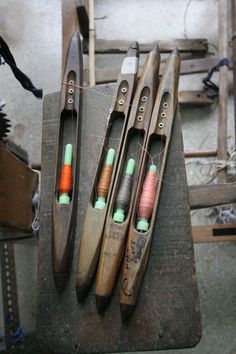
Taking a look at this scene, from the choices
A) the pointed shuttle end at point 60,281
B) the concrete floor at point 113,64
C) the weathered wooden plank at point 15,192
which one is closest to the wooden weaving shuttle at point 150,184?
the pointed shuttle end at point 60,281

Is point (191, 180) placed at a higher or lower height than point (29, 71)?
lower

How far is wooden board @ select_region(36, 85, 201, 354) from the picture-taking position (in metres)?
0.80

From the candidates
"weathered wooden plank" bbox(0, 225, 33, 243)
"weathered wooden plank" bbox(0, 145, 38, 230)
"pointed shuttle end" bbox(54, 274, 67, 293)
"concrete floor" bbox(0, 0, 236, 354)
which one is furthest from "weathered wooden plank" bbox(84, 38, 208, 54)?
"pointed shuttle end" bbox(54, 274, 67, 293)

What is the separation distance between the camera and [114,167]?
33.3 inches

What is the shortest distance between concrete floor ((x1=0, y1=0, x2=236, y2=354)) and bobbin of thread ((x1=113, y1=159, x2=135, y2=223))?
21.0 inches

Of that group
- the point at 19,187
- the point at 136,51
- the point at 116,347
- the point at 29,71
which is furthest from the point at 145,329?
the point at 29,71

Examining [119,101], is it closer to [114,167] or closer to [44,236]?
[114,167]

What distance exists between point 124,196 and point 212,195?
190 millimetres

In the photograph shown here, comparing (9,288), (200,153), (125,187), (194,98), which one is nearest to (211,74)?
(194,98)

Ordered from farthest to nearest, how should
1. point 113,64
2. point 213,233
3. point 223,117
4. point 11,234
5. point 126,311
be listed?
point 113,64 → point 223,117 → point 213,233 → point 11,234 → point 126,311

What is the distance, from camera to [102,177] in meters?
0.84

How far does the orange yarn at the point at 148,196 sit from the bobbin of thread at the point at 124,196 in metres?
0.03

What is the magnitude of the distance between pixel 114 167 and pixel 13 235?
0.29 meters

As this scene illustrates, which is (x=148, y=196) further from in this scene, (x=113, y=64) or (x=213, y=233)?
(x=113, y=64)
